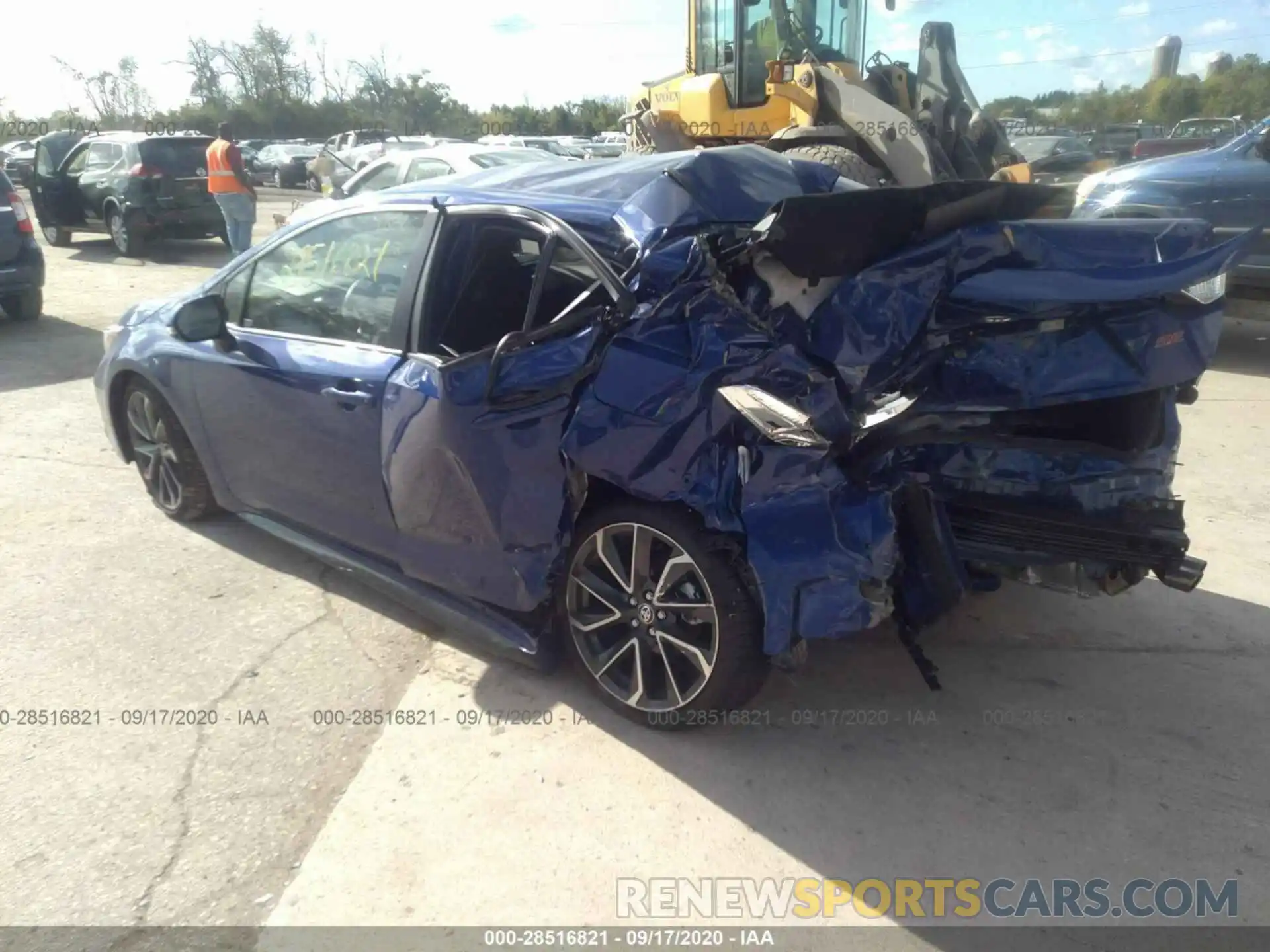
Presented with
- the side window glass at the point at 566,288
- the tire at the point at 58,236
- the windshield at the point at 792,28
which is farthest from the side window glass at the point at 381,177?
the side window glass at the point at 566,288

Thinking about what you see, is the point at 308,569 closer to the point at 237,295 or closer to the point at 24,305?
the point at 237,295

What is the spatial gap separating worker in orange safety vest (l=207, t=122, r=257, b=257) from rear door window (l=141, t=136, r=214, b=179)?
1749 millimetres

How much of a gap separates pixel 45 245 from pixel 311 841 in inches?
684

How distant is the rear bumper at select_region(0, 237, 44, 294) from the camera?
974cm

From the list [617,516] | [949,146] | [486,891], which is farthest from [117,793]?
[949,146]

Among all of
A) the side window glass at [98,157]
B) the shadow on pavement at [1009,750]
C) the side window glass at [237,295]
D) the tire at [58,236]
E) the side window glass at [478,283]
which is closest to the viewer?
the shadow on pavement at [1009,750]

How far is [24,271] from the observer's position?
9867 mm

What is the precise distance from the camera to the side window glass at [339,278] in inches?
147

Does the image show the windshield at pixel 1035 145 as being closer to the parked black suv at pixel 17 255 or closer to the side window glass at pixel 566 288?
the parked black suv at pixel 17 255

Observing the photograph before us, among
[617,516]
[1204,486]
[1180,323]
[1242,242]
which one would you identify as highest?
[1242,242]

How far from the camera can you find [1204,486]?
541 centimetres

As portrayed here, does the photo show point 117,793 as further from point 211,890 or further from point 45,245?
point 45,245

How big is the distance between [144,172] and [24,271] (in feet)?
16.3

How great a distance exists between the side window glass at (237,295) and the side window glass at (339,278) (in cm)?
3
